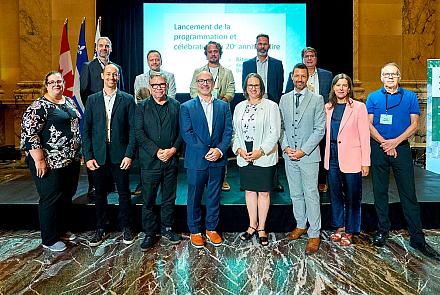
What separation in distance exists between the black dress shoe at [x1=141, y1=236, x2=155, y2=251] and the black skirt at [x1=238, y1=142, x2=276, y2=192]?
91 centimetres

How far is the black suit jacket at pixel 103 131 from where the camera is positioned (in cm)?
389

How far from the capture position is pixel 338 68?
7602mm

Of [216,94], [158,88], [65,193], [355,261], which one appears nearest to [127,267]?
[65,193]

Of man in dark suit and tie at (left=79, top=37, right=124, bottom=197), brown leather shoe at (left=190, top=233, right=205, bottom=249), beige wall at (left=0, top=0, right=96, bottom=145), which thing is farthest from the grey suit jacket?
beige wall at (left=0, top=0, right=96, bottom=145)

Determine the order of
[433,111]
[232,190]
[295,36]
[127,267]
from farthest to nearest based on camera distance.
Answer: [295,36] → [433,111] → [232,190] → [127,267]

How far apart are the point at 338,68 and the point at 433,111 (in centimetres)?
177

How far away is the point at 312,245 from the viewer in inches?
152

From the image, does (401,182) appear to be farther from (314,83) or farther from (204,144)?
(204,144)

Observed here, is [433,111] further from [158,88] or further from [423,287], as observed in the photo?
[158,88]

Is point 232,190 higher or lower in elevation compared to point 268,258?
higher

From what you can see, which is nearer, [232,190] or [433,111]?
[232,190]

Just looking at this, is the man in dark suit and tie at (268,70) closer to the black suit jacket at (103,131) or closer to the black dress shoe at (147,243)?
the black suit jacket at (103,131)

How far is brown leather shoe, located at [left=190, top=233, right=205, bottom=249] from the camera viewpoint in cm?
395

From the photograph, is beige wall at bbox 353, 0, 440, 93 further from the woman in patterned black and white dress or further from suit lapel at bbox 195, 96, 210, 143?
the woman in patterned black and white dress
